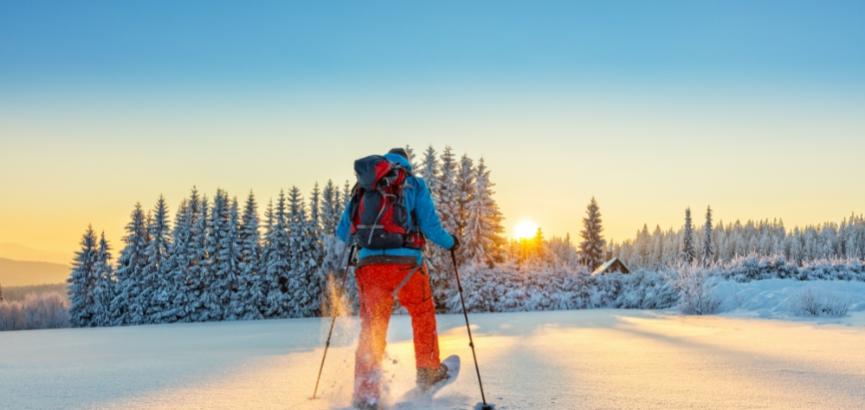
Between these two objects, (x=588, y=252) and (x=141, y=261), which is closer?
(x=141, y=261)

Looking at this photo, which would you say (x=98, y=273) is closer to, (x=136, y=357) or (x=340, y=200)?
(x=340, y=200)

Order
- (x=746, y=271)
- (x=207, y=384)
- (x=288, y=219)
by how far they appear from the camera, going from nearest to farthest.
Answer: (x=207, y=384)
(x=746, y=271)
(x=288, y=219)

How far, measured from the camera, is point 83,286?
38.0 meters

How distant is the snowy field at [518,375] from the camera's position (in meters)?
5.06

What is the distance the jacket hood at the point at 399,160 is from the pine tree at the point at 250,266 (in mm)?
30955

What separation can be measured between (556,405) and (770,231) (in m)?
186

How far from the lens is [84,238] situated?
39969 mm

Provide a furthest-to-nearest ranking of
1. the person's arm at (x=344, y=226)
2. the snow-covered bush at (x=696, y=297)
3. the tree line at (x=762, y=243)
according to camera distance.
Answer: the tree line at (x=762, y=243) → the snow-covered bush at (x=696, y=297) → the person's arm at (x=344, y=226)

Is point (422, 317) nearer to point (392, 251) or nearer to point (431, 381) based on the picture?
point (431, 381)

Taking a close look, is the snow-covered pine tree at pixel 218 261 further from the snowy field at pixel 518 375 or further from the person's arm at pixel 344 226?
the person's arm at pixel 344 226

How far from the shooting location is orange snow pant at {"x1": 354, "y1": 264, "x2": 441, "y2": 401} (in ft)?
17.0

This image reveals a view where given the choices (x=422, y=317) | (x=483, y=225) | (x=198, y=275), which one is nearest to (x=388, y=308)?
(x=422, y=317)

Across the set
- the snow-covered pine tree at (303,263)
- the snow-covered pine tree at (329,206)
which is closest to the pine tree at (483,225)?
the snow-covered pine tree at (303,263)

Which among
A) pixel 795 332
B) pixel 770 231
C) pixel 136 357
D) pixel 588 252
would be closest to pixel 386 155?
pixel 136 357
